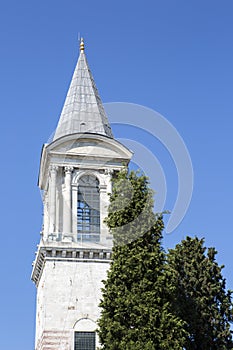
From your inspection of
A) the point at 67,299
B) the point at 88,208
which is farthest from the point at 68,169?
the point at 67,299

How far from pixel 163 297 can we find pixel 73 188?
37.6ft

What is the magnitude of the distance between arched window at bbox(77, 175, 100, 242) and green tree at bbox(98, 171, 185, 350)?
263 inches

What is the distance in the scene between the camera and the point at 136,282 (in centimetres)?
3109

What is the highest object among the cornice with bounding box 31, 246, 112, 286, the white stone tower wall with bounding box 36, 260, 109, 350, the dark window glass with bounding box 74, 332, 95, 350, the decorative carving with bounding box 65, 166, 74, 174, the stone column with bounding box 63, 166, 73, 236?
the decorative carving with bounding box 65, 166, 74, 174

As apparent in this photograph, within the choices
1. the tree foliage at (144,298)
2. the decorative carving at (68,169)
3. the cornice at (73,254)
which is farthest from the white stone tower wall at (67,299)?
the decorative carving at (68,169)

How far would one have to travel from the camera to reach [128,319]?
99.5 ft

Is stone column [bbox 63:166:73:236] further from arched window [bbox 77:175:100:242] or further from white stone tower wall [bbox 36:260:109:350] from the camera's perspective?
white stone tower wall [bbox 36:260:109:350]

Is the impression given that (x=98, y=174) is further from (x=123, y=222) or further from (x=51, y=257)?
(x=123, y=222)

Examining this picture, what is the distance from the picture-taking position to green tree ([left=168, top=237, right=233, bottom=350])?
3653 cm

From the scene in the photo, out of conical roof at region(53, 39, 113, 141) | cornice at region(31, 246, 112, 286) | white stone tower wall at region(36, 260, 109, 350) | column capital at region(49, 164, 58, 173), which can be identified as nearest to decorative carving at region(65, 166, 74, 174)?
column capital at region(49, 164, 58, 173)

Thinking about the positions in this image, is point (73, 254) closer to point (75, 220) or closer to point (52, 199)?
point (75, 220)

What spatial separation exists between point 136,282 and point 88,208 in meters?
10.3

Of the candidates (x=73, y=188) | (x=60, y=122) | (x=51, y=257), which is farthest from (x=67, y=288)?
(x=60, y=122)

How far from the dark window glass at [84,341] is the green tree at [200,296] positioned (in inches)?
190
